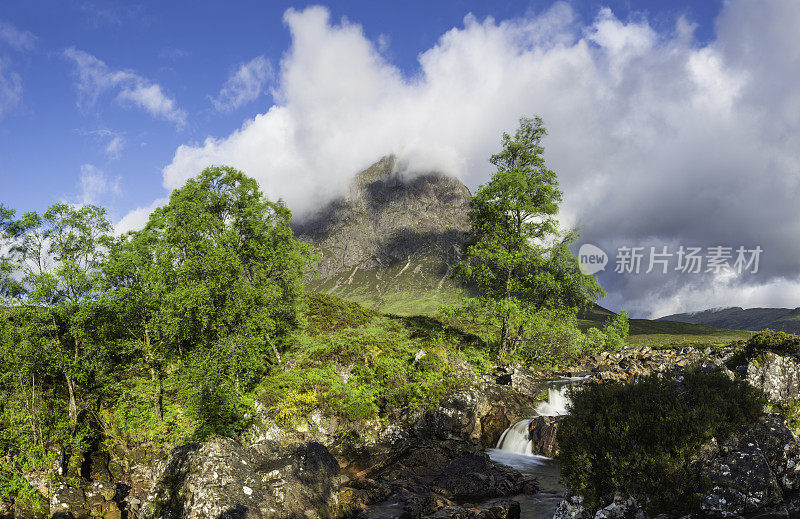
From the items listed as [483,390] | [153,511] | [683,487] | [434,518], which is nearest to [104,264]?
[153,511]

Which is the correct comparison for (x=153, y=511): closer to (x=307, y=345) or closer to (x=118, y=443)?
(x=118, y=443)

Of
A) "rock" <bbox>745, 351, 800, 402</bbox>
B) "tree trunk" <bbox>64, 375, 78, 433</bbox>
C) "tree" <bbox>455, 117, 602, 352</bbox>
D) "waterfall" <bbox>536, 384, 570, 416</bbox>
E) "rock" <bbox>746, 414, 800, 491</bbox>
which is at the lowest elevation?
"tree trunk" <bbox>64, 375, 78, 433</bbox>

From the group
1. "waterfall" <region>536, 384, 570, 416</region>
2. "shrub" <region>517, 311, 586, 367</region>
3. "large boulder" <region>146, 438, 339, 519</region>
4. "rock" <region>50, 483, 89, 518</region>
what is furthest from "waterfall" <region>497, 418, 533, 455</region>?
"rock" <region>50, 483, 89, 518</region>

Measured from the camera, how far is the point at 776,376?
50.2ft

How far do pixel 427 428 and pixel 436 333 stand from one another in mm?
13007

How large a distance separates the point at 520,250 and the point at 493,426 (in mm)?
14127

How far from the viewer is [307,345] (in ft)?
100

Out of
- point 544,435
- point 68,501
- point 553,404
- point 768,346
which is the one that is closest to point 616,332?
point 553,404

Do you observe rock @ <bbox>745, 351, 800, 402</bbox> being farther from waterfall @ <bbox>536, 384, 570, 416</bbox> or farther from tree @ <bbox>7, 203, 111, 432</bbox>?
tree @ <bbox>7, 203, 111, 432</bbox>

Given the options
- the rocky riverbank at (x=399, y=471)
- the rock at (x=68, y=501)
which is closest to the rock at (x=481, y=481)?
the rocky riverbank at (x=399, y=471)

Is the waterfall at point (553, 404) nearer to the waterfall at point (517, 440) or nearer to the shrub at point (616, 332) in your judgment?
the waterfall at point (517, 440)

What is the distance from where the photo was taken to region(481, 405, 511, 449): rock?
24.9 meters

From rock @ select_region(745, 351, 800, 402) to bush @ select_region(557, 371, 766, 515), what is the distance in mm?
5277

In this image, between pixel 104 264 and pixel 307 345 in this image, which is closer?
pixel 104 264
